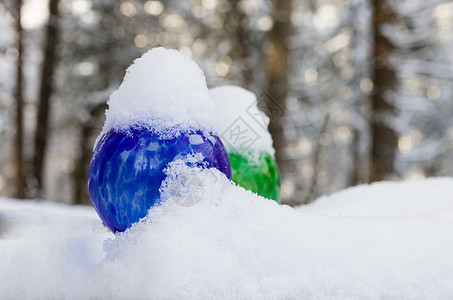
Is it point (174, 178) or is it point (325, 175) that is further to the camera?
point (325, 175)

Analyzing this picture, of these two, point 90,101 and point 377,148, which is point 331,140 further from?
point 90,101

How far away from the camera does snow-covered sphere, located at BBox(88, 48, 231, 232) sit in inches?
46.9

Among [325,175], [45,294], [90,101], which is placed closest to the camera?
[45,294]

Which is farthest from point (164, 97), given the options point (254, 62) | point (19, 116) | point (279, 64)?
point (254, 62)

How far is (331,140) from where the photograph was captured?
29.1 ft

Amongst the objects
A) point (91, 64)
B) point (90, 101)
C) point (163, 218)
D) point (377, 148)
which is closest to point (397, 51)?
point (377, 148)

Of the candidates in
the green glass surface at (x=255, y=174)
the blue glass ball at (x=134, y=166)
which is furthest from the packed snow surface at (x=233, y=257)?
the green glass surface at (x=255, y=174)

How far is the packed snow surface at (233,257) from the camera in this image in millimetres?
871

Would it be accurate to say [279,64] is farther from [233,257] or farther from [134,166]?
[233,257]

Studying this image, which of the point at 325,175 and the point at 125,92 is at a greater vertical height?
the point at 125,92

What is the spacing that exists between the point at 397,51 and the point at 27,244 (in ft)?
17.9

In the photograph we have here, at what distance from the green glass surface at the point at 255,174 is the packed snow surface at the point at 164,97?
46 cm

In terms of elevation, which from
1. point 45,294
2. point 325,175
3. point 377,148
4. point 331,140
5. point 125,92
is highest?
point 125,92

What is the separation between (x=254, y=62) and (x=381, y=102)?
2719 mm
